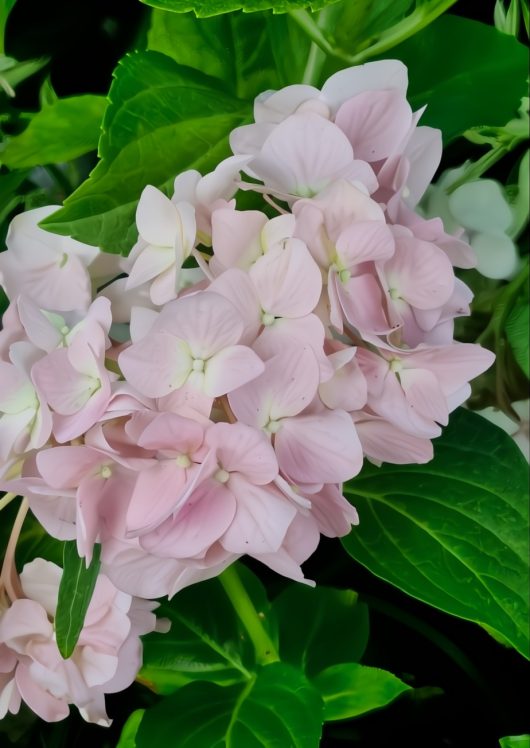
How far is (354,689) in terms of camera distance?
0.43m

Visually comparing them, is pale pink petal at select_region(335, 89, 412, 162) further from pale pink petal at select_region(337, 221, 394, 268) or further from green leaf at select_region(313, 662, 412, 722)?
green leaf at select_region(313, 662, 412, 722)

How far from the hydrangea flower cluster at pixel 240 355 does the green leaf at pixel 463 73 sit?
0.24 feet

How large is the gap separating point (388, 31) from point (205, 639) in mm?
293

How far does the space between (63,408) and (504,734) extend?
11.9 inches

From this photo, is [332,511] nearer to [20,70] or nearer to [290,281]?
[290,281]

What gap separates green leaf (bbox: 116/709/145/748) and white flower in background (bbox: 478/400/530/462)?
0.22 metres

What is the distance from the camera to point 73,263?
343 mm

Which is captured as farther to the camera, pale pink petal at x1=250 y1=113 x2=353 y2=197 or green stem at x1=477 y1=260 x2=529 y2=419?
green stem at x1=477 y1=260 x2=529 y2=419

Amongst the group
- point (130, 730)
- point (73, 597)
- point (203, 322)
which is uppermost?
point (203, 322)

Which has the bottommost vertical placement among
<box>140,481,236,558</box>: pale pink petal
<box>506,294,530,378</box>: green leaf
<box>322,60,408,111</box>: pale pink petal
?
<box>506,294,530,378</box>: green leaf

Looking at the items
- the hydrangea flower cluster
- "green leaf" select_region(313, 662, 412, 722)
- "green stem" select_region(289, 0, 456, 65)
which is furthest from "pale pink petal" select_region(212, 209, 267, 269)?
"green leaf" select_region(313, 662, 412, 722)

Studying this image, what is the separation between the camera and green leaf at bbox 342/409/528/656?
15.7 inches

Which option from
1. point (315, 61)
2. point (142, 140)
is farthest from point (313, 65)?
point (142, 140)

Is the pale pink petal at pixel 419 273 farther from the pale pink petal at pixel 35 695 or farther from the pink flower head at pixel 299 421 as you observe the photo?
the pale pink petal at pixel 35 695
